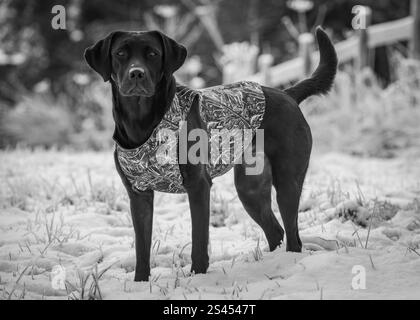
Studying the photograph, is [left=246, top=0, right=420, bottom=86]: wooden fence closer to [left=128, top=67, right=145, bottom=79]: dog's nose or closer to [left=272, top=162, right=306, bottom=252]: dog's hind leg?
[left=272, top=162, right=306, bottom=252]: dog's hind leg

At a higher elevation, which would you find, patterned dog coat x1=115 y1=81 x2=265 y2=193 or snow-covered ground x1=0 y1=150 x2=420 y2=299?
patterned dog coat x1=115 y1=81 x2=265 y2=193

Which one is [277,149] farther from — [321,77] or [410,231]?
[410,231]

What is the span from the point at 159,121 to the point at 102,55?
Answer: 46cm

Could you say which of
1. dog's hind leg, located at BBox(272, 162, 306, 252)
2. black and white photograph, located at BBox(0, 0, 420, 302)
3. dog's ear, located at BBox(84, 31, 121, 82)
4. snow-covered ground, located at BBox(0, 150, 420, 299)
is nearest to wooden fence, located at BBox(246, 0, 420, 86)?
black and white photograph, located at BBox(0, 0, 420, 302)

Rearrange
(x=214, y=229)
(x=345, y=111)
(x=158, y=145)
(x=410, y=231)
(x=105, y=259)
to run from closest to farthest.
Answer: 1. (x=158, y=145)
2. (x=105, y=259)
3. (x=410, y=231)
4. (x=214, y=229)
5. (x=345, y=111)

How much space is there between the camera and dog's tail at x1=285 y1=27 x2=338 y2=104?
3.73 m

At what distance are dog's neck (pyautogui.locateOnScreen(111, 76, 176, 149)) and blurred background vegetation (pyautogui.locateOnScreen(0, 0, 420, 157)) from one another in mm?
8030

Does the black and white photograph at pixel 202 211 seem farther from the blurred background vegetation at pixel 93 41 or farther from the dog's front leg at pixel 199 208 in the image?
the blurred background vegetation at pixel 93 41

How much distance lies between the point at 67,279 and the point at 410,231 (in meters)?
2.25

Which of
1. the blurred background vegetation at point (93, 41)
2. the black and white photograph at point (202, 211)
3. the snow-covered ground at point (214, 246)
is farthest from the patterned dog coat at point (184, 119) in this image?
the blurred background vegetation at point (93, 41)

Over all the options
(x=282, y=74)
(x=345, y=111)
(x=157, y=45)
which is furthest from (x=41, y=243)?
(x=282, y=74)

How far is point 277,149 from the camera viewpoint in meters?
3.36

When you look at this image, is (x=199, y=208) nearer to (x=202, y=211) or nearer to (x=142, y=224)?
(x=202, y=211)

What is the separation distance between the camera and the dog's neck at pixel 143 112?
3078 mm
